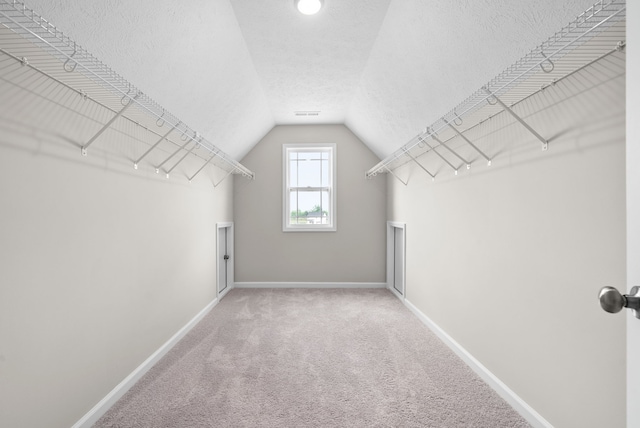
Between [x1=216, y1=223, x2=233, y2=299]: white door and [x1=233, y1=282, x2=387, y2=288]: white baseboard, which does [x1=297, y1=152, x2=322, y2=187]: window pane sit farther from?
[x1=233, y1=282, x2=387, y2=288]: white baseboard

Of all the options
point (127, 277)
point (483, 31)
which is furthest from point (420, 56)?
point (127, 277)

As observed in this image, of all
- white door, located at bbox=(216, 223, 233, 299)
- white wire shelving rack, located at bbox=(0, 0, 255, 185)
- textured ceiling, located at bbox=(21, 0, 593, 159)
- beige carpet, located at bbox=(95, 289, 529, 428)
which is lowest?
beige carpet, located at bbox=(95, 289, 529, 428)

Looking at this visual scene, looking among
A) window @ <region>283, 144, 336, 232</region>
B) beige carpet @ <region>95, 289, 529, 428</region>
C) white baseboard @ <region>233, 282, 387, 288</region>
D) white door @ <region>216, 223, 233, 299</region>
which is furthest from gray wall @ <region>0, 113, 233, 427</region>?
window @ <region>283, 144, 336, 232</region>

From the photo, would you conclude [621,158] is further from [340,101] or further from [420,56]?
[340,101]

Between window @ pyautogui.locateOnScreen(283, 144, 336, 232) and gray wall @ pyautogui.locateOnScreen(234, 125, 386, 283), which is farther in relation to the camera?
window @ pyautogui.locateOnScreen(283, 144, 336, 232)

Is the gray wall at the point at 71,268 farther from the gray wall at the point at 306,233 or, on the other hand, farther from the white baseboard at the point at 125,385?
the gray wall at the point at 306,233

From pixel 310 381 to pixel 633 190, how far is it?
2150 millimetres

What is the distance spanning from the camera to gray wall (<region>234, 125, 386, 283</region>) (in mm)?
5148

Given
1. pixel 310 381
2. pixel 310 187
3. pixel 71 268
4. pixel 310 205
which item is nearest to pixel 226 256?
pixel 310 205

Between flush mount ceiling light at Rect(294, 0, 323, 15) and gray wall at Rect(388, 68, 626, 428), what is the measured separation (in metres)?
1.50

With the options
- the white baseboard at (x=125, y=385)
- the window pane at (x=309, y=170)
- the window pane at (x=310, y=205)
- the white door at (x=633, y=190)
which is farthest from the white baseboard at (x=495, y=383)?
the window pane at (x=309, y=170)

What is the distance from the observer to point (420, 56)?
7.36 feet

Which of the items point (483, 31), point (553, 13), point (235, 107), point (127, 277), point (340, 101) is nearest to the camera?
point (553, 13)

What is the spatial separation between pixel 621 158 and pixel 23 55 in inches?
102
